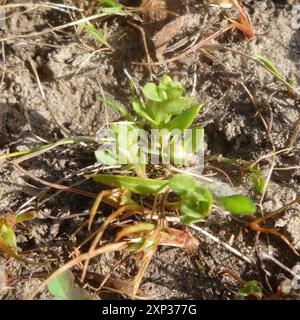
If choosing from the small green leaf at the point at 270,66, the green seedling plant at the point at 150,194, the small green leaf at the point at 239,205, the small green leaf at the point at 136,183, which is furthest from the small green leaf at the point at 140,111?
the small green leaf at the point at 270,66

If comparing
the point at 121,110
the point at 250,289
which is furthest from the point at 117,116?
the point at 250,289

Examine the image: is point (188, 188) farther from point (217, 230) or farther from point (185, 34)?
point (185, 34)

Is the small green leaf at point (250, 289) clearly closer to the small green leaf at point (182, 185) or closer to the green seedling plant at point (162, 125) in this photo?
the small green leaf at point (182, 185)

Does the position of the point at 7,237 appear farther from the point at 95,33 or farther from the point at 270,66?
the point at 270,66

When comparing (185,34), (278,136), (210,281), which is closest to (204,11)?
(185,34)

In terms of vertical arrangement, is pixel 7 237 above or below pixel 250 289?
above
